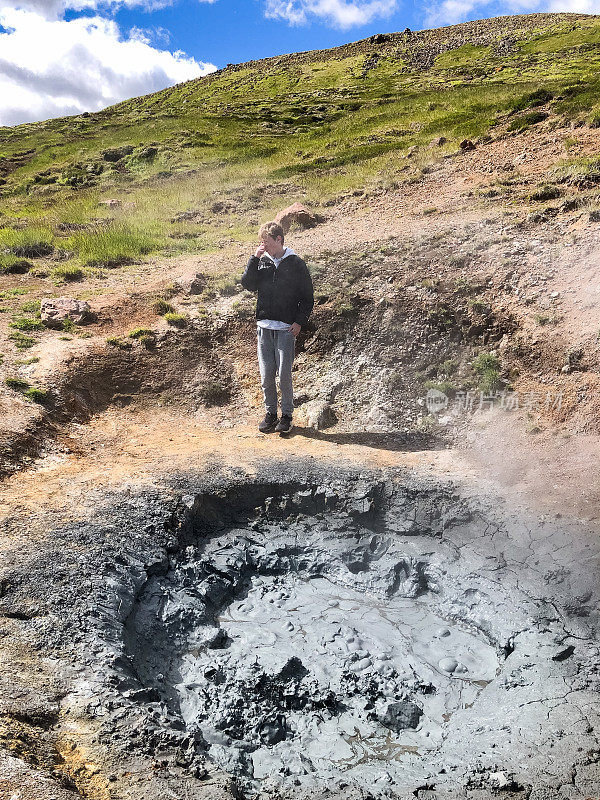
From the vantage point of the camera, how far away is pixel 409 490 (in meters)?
6.19

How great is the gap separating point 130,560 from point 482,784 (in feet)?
11.1

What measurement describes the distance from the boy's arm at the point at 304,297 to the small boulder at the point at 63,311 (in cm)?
495

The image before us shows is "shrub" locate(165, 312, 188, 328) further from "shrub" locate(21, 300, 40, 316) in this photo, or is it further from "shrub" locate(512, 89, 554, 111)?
"shrub" locate(512, 89, 554, 111)

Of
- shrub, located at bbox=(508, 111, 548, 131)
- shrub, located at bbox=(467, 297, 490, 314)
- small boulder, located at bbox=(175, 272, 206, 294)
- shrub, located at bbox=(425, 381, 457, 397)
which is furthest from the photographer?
shrub, located at bbox=(508, 111, 548, 131)

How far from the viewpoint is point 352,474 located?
21.2 ft

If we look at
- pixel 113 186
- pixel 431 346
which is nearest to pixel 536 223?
pixel 431 346

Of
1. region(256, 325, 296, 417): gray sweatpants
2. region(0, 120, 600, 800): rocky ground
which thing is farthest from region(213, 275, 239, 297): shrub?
region(256, 325, 296, 417): gray sweatpants

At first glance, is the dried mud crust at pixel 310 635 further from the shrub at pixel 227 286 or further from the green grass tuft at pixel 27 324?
the shrub at pixel 227 286

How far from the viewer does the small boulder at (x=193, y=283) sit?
1110 centimetres

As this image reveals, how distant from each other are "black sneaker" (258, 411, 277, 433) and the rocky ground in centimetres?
40

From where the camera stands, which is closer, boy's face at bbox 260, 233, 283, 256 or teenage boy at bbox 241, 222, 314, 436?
boy's face at bbox 260, 233, 283, 256

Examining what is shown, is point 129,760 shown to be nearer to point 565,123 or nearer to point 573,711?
point 573,711

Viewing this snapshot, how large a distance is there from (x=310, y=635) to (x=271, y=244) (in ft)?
14.6

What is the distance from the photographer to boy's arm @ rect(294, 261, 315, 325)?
6.75m
